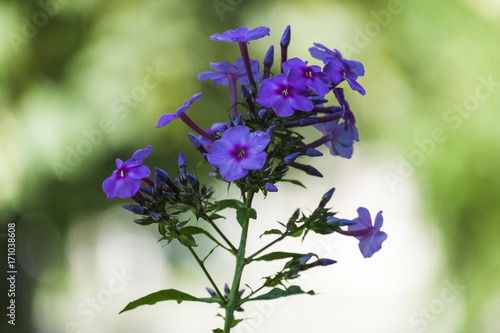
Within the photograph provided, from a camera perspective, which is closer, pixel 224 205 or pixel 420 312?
pixel 224 205

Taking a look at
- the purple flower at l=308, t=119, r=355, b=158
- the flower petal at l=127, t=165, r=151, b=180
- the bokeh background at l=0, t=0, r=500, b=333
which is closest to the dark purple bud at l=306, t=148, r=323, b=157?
the purple flower at l=308, t=119, r=355, b=158

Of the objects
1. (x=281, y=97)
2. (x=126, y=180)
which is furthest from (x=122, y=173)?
(x=281, y=97)

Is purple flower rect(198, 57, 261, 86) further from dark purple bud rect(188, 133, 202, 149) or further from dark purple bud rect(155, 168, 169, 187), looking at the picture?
dark purple bud rect(155, 168, 169, 187)

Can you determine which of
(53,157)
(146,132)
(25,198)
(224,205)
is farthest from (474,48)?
(224,205)

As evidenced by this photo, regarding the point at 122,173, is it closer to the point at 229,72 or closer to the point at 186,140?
the point at 229,72

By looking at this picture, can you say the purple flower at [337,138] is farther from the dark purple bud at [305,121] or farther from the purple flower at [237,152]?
the purple flower at [237,152]

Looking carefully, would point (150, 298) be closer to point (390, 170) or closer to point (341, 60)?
point (341, 60)

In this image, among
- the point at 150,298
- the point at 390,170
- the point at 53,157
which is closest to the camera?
the point at 150,298
